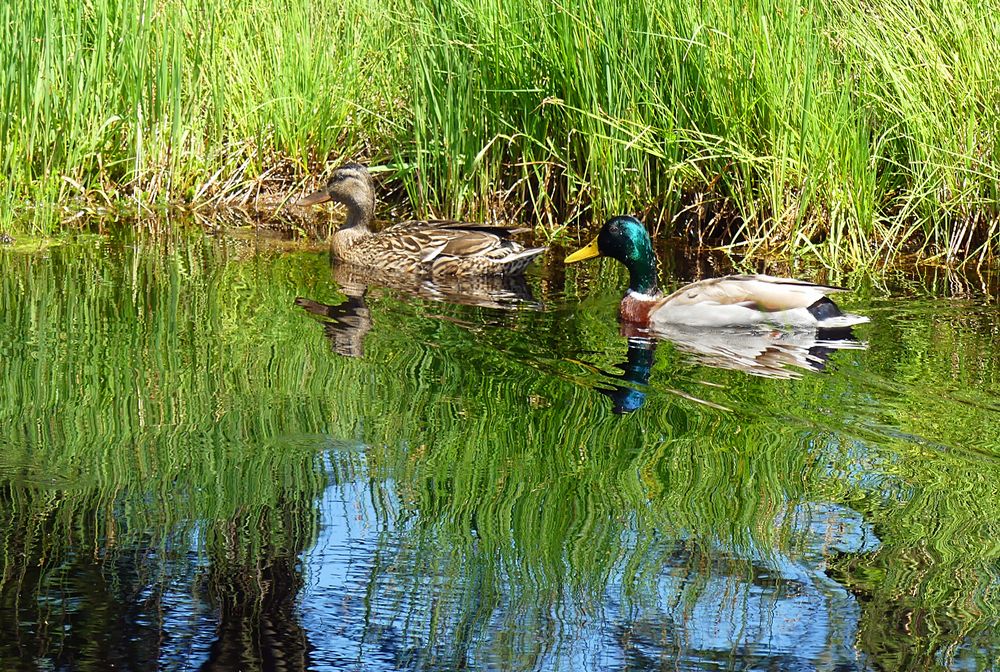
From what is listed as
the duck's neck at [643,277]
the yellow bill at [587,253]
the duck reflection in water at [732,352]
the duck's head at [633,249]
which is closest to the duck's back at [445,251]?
the yellow bill at [587,253]

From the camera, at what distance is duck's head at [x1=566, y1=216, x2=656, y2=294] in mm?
7664

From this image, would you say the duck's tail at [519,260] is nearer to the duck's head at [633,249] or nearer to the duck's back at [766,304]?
the duck's head at [633,249]

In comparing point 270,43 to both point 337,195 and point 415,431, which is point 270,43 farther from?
point 415,431

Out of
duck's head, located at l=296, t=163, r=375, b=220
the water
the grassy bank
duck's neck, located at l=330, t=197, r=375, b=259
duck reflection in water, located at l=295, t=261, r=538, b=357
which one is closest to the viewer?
the water

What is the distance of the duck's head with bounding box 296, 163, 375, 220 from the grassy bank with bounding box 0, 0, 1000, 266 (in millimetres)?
358

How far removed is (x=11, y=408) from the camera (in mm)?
5391

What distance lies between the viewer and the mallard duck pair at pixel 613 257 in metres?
7.00

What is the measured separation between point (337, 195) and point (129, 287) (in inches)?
83.9

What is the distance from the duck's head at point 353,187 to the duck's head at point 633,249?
2.16 m

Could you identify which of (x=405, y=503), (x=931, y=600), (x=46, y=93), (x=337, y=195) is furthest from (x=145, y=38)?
(x=931, y=600)

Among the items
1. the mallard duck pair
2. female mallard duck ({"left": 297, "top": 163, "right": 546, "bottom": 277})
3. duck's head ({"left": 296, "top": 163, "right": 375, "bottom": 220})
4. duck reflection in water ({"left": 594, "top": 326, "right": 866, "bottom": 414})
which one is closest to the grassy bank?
duck's head ({"left": 296, "top": 163, "right": 375, "bottom": 220})

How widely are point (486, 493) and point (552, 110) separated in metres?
5.06

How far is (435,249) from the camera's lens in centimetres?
862

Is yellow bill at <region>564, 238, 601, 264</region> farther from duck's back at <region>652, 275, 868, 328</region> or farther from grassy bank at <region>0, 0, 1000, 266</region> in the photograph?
duck's back at <region>652, 275, 868, 328</region>
